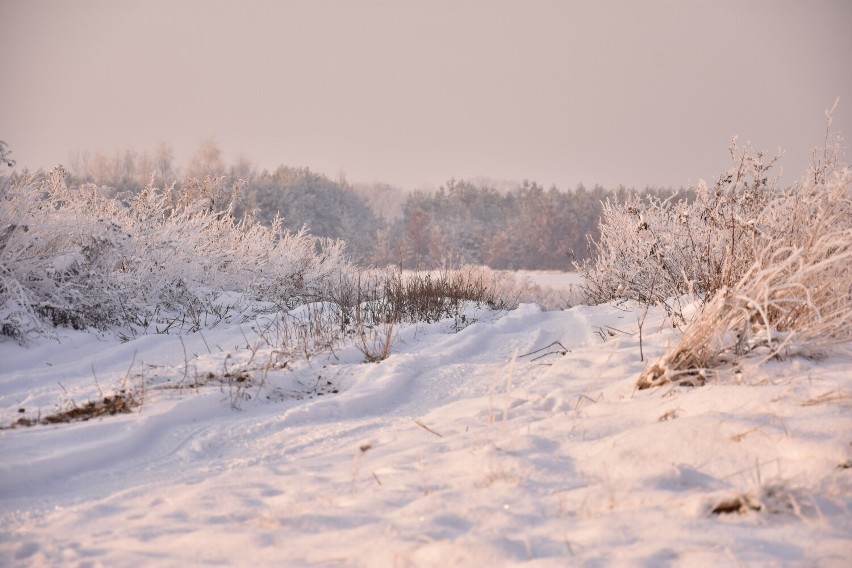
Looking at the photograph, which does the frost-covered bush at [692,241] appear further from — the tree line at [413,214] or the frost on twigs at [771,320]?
the tree line at [413,214]

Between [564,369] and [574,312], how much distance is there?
3.47m

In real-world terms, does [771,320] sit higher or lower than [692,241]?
lower

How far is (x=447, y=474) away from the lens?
2211mm

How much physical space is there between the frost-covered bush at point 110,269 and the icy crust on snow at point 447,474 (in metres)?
2.56

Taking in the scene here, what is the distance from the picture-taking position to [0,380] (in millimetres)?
4230

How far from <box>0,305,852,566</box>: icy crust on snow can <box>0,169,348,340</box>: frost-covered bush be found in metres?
2.56

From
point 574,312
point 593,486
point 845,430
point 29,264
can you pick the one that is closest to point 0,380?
point 29,264

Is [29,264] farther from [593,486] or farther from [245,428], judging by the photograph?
[593,486]

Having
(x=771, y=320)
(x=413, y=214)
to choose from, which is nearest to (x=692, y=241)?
(x=771, y=320)

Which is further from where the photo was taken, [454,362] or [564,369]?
[454,362]

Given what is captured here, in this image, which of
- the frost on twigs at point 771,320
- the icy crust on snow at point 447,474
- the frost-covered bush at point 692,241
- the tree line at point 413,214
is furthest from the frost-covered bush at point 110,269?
the tree line at point 413,214

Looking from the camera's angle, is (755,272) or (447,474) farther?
(755,272)

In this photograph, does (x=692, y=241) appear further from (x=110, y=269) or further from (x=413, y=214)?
(x=413, y=214)

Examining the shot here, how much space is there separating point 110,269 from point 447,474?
19.6ft
